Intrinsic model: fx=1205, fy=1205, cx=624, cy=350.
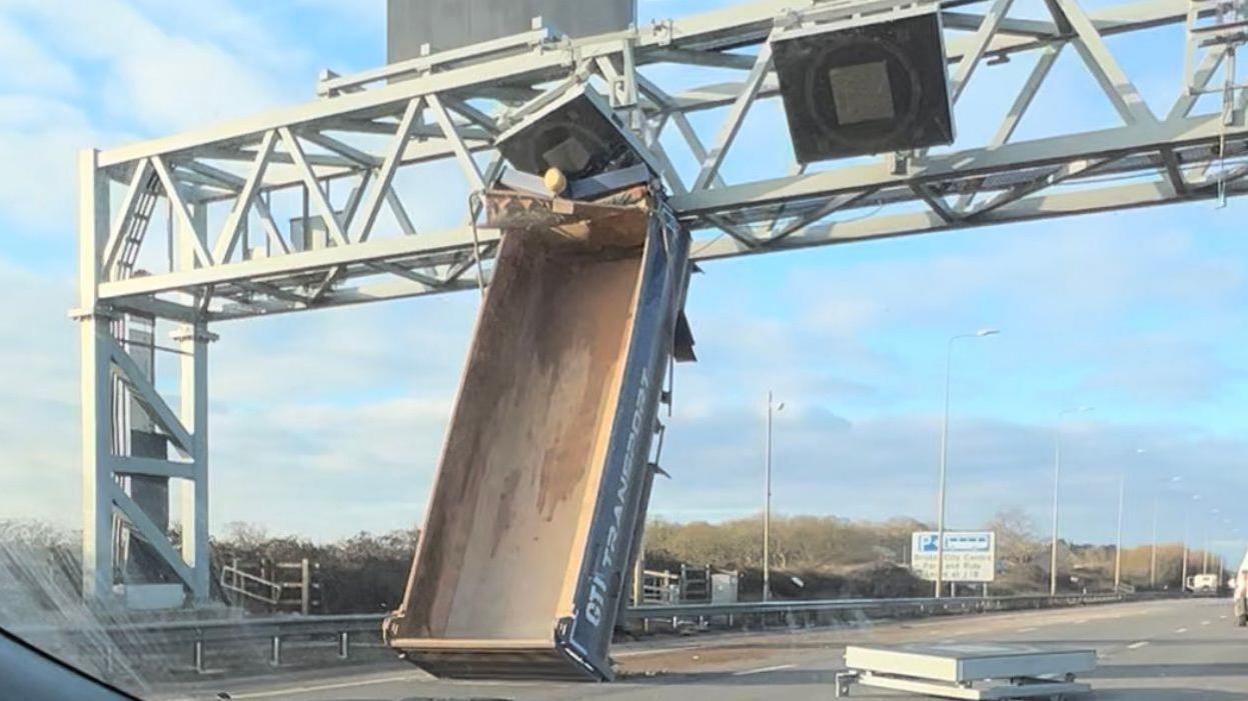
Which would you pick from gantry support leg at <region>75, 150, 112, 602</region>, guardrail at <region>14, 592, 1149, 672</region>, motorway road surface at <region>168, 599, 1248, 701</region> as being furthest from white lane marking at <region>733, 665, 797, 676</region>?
gantry support leg at <region>75, 150, 112, 602</region>

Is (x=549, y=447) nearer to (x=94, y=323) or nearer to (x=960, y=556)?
(x=94, y=323)

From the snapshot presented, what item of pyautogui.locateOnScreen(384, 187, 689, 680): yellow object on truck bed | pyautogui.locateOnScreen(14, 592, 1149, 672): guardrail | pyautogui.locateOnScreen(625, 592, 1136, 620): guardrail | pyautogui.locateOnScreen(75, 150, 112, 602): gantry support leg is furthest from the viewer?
pyautogui.locateOnScreen(625, 592, 1136, 620): guardrail

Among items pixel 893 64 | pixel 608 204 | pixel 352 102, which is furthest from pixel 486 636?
pixel 352 102

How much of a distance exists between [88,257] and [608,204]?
10.5 m

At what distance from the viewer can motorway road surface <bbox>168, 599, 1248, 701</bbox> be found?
844 cm

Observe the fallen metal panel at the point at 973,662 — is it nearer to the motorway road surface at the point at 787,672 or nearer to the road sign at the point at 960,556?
the motorway road surface at the point at 787,672

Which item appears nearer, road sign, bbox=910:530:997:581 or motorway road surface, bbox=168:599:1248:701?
motorway road surface, bbox=168:599:1248:701

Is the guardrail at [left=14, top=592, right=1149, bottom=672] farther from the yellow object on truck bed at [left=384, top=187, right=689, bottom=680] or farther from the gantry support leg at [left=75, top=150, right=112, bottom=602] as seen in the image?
the gantry support leg at [left=75, top=150, right=112, bottom=602]

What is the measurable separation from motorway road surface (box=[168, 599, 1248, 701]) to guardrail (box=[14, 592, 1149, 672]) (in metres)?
0.34

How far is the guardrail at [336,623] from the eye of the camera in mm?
4730

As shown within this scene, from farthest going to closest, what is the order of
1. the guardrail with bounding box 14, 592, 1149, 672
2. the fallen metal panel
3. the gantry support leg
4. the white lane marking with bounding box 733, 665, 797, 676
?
the white lane marking with bounding box 733, 665, 797, 676, the gantry support leg, the fallen metal panel, the guardrail with bounding box 14, 592, 1149, 672

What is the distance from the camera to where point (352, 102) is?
1512 cm

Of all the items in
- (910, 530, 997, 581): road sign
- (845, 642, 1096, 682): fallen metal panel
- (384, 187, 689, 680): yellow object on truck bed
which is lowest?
(910, 530, 997, 581): road sign

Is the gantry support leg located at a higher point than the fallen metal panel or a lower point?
higher
